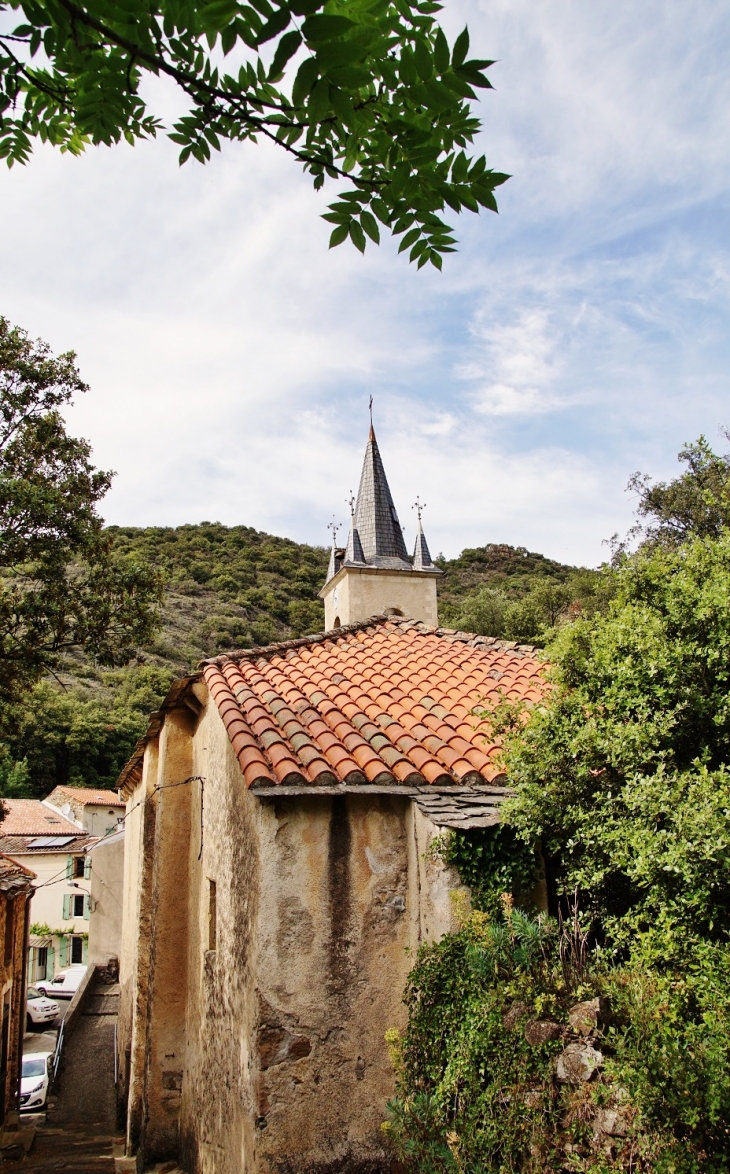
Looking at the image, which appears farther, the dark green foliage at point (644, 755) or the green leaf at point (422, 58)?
the dark green foliage at point (644, 755)

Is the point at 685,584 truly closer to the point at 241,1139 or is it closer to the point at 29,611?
the point at 241,1139

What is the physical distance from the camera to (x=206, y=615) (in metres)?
59.1

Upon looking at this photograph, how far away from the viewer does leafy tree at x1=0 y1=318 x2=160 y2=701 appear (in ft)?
31.9

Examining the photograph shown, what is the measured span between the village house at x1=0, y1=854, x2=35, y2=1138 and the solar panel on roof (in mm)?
20180

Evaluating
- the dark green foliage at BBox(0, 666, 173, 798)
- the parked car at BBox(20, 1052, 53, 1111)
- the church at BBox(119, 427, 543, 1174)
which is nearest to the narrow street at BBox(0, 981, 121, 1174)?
the parked car at BBox(20, 1052, 53, 1111)

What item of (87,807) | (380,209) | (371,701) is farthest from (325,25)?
(87,807)

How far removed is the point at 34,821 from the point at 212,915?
32753 millimetres

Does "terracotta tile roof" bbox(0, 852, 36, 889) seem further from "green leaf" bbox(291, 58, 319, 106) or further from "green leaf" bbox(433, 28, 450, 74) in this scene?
"green leaf" bbox(433, 28, 450, 74)

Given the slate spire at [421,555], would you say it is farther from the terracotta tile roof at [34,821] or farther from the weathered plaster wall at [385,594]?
the terracotta tile roof at [34,821]

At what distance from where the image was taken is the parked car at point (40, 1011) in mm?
26516

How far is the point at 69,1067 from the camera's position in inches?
797

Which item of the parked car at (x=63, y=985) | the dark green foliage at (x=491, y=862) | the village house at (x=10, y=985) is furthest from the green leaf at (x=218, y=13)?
the parked car at (x=63, y=985)

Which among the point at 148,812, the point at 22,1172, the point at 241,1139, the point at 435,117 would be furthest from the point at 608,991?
the point at 22,1172

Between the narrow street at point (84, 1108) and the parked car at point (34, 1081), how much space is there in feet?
1.14
